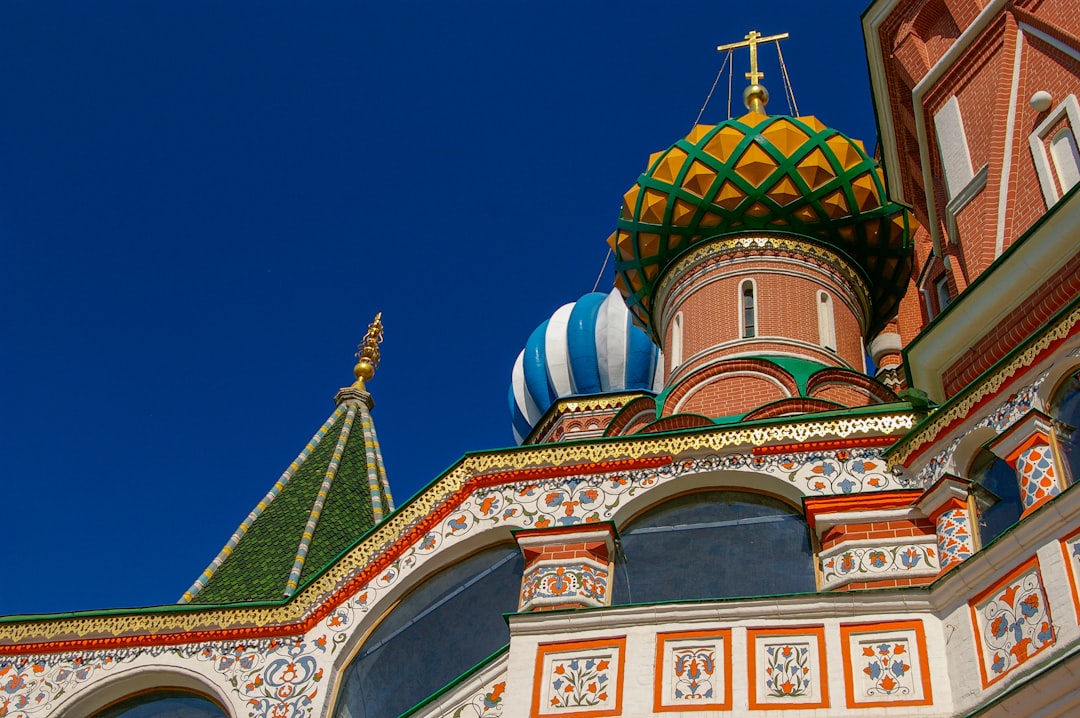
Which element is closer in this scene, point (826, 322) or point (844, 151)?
point (826, 322)

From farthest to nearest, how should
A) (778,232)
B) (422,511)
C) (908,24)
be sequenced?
(778,232)
(908,24)
(422,511)

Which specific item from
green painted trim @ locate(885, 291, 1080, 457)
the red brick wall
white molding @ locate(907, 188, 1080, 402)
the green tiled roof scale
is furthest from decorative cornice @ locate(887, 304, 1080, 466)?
the red brick wall

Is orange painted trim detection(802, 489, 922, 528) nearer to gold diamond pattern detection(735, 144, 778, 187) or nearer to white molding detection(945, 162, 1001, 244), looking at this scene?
white molding detection(945, 162, 1001, 244)

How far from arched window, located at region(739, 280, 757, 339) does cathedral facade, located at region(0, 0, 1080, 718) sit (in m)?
1.14

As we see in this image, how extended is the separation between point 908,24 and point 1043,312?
3.79 metres

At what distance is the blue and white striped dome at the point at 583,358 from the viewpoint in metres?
17.5

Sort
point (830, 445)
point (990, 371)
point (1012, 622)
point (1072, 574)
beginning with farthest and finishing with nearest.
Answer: point (830, 445) < point (990, 371) < point (1012, 622) < point (1072, 574)

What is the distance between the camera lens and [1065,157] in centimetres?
754

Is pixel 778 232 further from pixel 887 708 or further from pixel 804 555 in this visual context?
pixel 887 708

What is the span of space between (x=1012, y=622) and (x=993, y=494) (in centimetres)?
98

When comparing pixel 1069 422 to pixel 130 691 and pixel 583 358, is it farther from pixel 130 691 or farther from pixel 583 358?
pixel 583 358

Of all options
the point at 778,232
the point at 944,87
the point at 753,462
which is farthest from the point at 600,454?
the point at 778,232

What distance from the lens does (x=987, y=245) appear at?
770cm

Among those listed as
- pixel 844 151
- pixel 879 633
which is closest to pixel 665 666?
pixel 879 633
